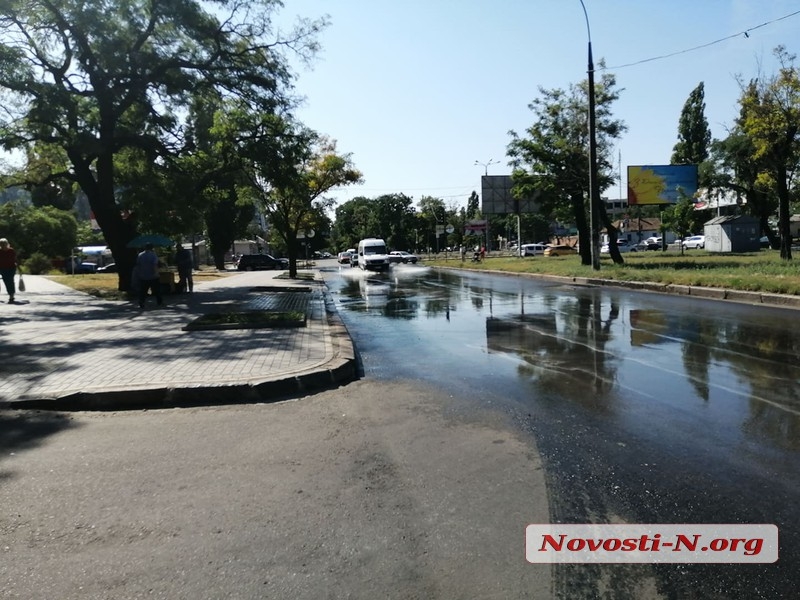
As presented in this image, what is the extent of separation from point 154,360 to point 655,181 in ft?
114

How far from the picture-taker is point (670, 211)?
2464 inches

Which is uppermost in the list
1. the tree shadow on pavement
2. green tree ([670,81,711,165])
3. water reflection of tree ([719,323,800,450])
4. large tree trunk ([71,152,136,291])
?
green tree ([670,81,711,165])

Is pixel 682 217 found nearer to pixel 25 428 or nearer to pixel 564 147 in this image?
pixel 564 147

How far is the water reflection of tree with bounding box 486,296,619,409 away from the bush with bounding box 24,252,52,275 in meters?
42.4

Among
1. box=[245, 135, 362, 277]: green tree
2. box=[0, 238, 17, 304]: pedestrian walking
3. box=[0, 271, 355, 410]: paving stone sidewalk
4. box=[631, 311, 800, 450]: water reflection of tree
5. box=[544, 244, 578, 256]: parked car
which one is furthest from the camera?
box=[544, 244, 578, 256]: parked car

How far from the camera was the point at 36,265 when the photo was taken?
45.2 m

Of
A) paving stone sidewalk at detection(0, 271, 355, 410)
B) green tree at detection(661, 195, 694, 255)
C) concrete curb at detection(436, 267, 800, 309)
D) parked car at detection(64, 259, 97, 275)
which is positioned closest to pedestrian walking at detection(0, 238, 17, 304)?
paving stone sidewalk at detection(0, 271, 355, 410)

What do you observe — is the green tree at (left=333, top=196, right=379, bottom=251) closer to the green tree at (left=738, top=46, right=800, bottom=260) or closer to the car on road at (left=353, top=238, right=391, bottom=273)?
the car on road at (left=353, top=238, right=391, bottom=273)

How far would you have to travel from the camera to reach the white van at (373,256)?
4416cm

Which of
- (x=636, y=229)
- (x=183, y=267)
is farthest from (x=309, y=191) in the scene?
(x=636, y=229)

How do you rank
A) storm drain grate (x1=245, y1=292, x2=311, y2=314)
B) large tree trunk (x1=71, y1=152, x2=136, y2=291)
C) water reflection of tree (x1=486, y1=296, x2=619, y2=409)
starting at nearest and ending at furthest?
water reflection of tree (x1=486, y1=296, x2=619, y2=409) → storm drain grate (x1=245, y1=292, x2=311, y2=314) → large tree trunk (x1=71, y1=152, x2=136, y2=291)

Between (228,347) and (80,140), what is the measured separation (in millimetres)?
13297

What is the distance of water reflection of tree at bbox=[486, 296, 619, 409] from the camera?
7.00 m

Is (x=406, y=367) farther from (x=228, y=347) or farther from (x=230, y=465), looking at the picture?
(x=230, y=465)
